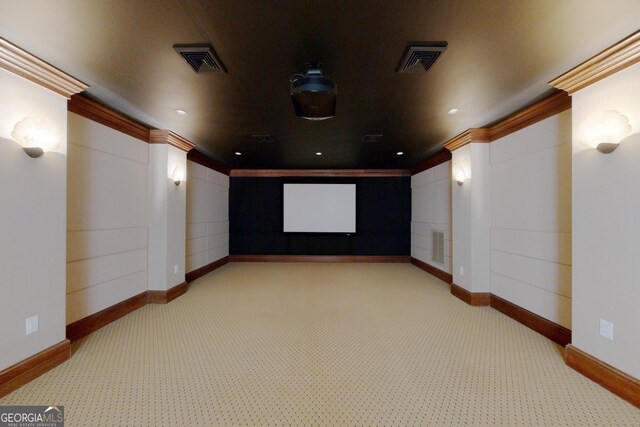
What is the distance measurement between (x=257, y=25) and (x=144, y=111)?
2244mm

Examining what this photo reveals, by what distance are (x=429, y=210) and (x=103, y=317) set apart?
5960 mm

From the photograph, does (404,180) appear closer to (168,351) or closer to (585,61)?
(585,61)

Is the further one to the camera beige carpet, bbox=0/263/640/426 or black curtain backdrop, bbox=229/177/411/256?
black curtain backdrop, bbox=229/177/411/256

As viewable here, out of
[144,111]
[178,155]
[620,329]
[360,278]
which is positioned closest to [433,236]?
[360,278]

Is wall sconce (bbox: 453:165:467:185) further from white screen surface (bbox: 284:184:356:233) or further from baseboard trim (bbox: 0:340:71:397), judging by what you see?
baseboard trim (bbox: 0:340:71:397)

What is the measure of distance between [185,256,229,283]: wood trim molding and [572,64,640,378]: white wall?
550 centimetres

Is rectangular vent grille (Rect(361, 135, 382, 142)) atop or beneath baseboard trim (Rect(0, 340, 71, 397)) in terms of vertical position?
atop

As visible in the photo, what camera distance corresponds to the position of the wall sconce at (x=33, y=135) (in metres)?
2.12

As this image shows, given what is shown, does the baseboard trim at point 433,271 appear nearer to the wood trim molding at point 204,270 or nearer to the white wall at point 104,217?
the wood trim molding at point 204,270

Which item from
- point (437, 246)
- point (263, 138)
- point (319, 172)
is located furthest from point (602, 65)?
point (319, 172)

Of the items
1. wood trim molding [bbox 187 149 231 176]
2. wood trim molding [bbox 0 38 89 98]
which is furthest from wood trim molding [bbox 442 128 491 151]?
wood trim molding [bbox 187 149 231 176]

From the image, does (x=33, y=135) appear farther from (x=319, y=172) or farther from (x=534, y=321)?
(x=319, y=172)

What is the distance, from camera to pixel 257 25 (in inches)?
71.7

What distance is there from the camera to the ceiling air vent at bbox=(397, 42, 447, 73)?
203 cm
